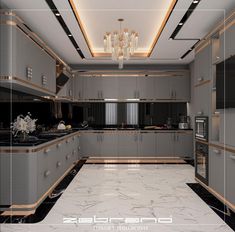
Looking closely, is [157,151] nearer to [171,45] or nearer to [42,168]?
[171,45]

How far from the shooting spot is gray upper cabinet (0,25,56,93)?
306 cm

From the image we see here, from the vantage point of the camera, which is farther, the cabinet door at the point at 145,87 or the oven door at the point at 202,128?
the cabinet door at the point at 145,87

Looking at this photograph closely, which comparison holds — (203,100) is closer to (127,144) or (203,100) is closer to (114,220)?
(114,220)

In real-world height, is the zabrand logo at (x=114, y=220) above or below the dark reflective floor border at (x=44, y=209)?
below

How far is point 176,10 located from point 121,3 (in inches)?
29.5

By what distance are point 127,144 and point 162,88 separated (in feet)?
5.76

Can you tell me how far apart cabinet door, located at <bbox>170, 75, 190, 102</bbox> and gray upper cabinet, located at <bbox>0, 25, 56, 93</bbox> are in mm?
3490

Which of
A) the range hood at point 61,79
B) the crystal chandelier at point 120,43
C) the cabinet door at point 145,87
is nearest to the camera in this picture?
the crystal chandelier at point 120,43

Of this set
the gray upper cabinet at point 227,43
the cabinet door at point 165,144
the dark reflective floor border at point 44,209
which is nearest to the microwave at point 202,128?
the gray upper cabinet at point 227,43

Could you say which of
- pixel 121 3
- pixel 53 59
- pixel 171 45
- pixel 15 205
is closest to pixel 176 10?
pixel 121 3

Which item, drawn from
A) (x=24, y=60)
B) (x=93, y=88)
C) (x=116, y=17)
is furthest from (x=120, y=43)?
(x=93, y=88)

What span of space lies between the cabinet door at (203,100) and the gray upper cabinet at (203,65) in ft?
0.44

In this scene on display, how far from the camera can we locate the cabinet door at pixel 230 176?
296cm

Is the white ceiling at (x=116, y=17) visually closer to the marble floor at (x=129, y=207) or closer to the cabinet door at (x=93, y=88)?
the cabinet door at (x=93, y=88)
